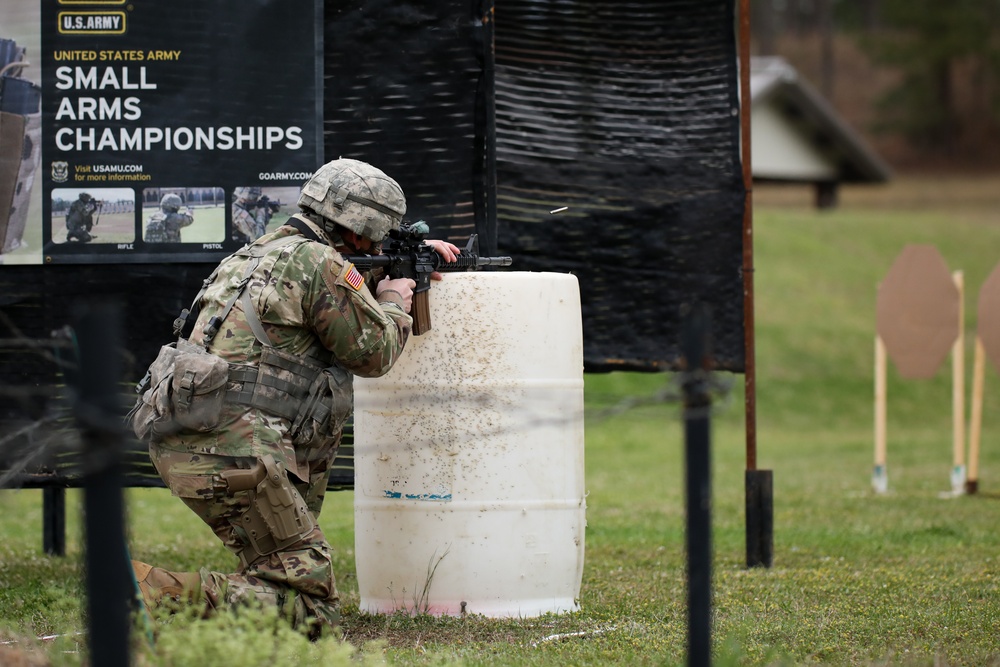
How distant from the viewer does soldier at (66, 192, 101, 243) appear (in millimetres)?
6125

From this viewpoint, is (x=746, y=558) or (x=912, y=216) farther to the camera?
(x=912, y=216)

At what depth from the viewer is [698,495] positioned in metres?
2.86

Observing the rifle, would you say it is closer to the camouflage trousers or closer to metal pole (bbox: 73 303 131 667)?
the camouflage trousers

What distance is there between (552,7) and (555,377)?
8.96 feet

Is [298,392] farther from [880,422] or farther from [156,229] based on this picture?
[880,422]

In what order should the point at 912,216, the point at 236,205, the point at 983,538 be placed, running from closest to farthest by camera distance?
the point at 236,205, the point at 983,538, the point at 912,216

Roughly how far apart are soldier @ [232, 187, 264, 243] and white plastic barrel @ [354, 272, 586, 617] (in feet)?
4.71

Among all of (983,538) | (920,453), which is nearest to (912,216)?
(920,453)

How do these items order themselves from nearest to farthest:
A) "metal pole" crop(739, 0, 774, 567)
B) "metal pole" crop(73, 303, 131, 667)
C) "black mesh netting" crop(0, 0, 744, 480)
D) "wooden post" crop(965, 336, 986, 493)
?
"metal pole" crop(73, 303, 131, 667) < "metal pole" crop(739, 0, 774, 567) < "black mesh netting" crop(0, 0, 744, 480) < "wooden post" crop(965, 336, 986, 493)

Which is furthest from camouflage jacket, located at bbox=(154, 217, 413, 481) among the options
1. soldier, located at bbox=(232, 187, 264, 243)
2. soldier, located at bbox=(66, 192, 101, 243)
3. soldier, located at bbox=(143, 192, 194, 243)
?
soldier, located at bbox=(66, 192, 101, 243)

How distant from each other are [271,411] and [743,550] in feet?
11.9

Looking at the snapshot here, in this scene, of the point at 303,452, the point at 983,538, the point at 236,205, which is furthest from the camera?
the point at 983,538

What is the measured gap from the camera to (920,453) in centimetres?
1426

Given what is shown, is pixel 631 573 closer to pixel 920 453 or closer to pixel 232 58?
pixel 232 58
